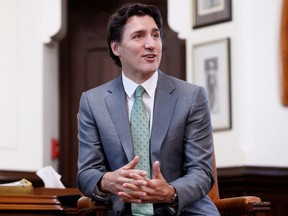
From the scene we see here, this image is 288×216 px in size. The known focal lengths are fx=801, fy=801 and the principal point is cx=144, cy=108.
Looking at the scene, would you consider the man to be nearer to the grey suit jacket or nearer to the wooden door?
the grey suit jacket

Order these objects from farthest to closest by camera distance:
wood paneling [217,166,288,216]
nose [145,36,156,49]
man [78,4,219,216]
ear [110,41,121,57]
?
wood paneling [217,166,288,216], ear [110,41,121,57], nose [145,36,156,49], man [78,4,219,216]

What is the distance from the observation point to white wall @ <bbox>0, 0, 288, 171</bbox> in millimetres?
6207

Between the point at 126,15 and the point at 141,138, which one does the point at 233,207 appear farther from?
the point at 126,15

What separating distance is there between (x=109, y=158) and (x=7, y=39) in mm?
3876

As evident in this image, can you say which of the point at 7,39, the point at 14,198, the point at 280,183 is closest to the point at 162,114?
the point at 14,198

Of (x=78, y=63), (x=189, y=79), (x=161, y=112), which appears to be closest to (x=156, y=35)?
(x=161, y=112)

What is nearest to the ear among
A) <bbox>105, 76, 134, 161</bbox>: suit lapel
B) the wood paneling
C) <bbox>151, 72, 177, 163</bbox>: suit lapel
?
<bbox>105, 76, 134, 161</bbox>: suit lapel

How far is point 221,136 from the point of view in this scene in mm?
6348

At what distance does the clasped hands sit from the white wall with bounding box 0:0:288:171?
310 cm

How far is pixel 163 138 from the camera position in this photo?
10.9 feet

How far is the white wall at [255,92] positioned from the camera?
243 inches

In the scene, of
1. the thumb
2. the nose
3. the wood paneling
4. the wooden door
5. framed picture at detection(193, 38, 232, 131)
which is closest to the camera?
the thumb

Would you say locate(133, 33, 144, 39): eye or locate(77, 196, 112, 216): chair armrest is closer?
locate(77, 196, 112, 216): chair armrest

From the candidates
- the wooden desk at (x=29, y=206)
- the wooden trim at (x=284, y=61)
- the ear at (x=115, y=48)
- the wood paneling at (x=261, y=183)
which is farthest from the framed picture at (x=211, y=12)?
the wooden desk at (x=29, y=206)
